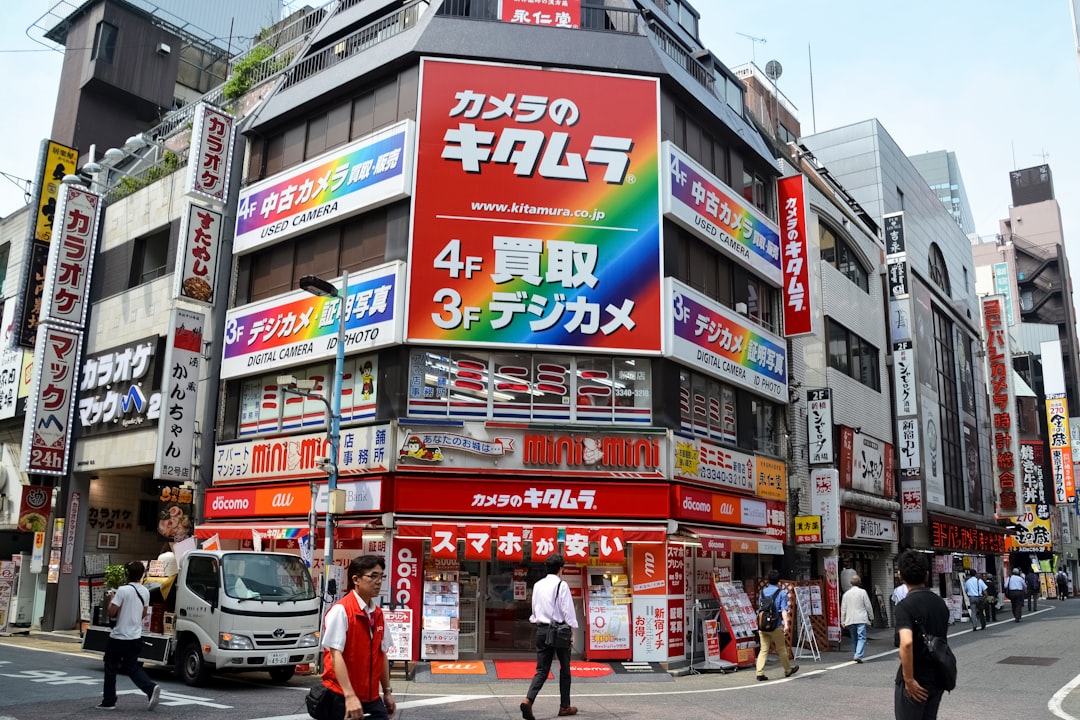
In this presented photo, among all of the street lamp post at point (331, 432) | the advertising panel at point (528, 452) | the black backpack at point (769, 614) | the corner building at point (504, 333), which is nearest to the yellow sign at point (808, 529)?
the corner building at point (504, 333)

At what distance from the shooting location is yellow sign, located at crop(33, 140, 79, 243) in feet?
87.2

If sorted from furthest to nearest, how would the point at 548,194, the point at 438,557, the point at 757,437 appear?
the point at 757,437, the point at 548,194, the point at 438,557

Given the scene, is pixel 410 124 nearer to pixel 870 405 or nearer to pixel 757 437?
pixel 757 437

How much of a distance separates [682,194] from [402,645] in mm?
11776

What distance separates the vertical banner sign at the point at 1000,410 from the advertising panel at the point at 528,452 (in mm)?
34937

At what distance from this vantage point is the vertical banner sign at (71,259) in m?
25.1

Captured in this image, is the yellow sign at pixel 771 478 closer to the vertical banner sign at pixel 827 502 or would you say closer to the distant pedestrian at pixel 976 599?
the vertical banner sign at pixel 827 502

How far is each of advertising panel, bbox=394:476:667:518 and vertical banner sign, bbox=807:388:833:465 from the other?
27.4 feet

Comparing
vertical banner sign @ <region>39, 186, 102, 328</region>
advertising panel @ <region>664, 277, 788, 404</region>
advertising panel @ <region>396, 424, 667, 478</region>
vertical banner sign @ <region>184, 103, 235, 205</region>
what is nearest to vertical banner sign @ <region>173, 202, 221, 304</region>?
vertical banner sign @ <region>184, 103, 235, 205</region>

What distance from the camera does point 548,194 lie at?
1938cm

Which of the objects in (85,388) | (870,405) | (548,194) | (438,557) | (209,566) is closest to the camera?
(209,566)

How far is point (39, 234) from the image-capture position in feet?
87.2

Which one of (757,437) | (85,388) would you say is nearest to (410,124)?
(757,437)

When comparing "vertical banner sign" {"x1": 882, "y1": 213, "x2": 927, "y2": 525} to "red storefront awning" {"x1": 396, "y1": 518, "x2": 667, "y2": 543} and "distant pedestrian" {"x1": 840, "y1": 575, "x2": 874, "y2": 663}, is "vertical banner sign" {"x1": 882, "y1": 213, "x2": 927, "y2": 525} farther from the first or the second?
"red storefront awning" {"x1": 396, "y1": 518, "x2": 667, "y2": 543}
